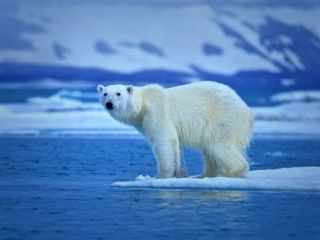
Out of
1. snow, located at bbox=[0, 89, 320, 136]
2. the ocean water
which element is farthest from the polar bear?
snow, located at bbox=[0, 89, 320, 136]

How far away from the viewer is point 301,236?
18.6 ft

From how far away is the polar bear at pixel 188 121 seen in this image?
766 centimetres

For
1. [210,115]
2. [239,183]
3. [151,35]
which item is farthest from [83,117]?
[239,183]

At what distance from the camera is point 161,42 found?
54.1 ft

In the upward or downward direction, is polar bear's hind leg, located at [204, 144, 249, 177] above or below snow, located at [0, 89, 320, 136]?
below

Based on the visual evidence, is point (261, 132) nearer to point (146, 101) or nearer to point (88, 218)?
point (146, 101)

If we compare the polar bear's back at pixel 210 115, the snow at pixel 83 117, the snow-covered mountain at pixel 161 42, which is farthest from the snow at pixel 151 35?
the polar bear's back at pixel 210 115

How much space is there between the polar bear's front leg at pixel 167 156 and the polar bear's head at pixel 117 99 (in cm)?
36

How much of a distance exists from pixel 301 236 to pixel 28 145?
7.61 m

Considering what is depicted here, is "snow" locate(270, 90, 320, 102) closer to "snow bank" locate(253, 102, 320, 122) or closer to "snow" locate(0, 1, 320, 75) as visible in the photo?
"snow bank" locate(253, 102, 320, 122)

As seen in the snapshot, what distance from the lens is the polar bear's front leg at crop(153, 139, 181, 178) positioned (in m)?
7.64

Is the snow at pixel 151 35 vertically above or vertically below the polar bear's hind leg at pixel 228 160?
above

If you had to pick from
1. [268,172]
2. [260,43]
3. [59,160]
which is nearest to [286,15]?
[260,43]

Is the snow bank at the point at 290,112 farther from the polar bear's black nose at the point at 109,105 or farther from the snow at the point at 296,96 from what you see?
the polar bear's black nose at the point at 109,105
